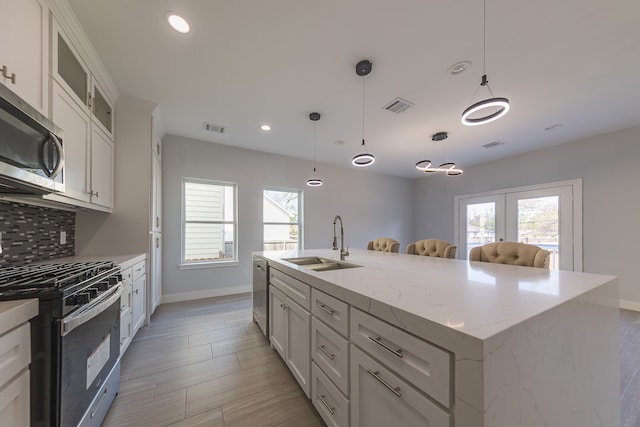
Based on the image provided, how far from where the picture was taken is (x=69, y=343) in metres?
1.11

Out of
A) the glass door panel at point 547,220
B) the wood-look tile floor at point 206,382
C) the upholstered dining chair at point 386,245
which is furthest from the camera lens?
the glass door panel at point 547,220

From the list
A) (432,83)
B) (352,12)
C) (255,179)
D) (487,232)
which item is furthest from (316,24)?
(487,232)

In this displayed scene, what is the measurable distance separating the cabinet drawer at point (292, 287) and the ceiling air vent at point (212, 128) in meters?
2.59

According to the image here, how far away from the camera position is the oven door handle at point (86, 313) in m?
1.09

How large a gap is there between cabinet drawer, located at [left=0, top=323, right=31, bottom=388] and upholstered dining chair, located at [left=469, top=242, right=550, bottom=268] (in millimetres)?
2627

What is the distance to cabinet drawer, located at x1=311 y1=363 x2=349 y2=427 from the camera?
120cm

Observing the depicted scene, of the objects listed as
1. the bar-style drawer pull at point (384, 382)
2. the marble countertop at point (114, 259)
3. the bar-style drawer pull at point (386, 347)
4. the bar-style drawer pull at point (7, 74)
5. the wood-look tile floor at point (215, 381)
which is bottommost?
the wood-look tile floor at point (215, 381)

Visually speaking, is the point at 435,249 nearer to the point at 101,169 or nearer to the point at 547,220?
the point at 547,220

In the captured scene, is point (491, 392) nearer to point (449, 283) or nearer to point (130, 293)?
point (449, 283)

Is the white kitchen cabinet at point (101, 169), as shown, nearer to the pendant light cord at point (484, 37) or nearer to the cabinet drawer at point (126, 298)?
the cabinet drawer at point (126, 298)

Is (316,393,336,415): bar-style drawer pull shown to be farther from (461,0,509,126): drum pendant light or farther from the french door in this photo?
the french door

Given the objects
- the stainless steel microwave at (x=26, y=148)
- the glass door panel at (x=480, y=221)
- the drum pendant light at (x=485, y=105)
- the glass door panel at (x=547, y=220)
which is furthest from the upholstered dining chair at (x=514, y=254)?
the glass door panel at (x=480, y=221)

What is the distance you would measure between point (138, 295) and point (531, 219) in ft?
22.2

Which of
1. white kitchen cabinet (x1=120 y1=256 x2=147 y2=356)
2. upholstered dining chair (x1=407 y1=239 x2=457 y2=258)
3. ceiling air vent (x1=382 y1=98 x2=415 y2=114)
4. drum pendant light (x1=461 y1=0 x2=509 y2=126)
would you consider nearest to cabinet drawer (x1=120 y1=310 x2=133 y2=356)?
white kitchen cabinet (x1=120 y1=256 x2=147 y2=356)
